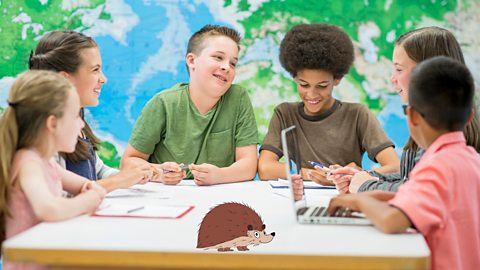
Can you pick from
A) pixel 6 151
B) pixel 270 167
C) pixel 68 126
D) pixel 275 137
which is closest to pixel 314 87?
pixel 275 137

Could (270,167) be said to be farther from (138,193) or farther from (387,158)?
(138,193)

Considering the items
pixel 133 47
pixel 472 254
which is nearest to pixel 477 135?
pixel 472 254

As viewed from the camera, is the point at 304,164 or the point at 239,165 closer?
the point at 239,165

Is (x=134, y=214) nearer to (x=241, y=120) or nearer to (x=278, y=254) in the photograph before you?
(x=278, y=254)

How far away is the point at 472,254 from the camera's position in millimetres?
1222

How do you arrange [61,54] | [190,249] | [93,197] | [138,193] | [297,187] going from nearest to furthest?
[190,249] < [93,197] < [297,187] < [138,193] < [61,54]

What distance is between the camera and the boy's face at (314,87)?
252 cm

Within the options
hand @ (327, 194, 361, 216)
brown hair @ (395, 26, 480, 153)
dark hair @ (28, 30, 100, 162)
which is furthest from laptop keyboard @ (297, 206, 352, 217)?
dark hair @ (28, 30, 100, 162)

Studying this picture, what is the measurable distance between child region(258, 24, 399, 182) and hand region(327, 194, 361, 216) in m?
1.14

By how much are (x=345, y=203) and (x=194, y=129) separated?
129cm

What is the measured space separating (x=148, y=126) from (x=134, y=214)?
1.12 m

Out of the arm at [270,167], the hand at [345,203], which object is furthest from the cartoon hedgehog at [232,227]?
the arm at [270,167]

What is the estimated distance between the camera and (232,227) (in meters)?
1.71

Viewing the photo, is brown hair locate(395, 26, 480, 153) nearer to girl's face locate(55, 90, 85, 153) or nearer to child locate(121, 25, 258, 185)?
child locate(121, 25, 258, 185)
